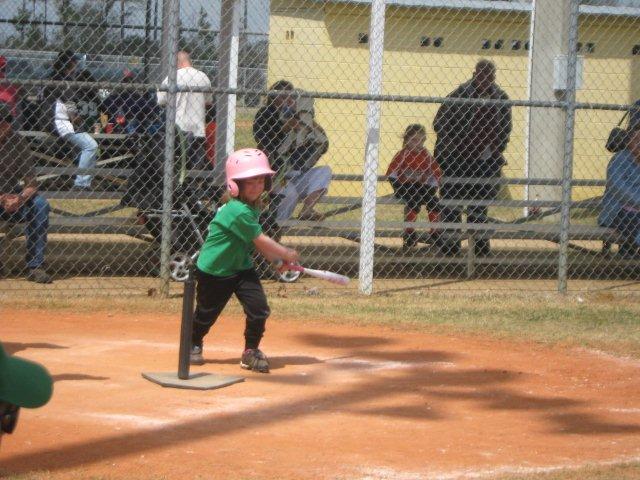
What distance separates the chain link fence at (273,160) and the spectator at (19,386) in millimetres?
6977

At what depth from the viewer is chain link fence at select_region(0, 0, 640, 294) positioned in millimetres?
10367

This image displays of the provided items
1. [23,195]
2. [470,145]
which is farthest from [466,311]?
[23,195]

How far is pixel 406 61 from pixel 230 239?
10463mm

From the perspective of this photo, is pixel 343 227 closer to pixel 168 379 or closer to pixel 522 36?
pixel 168 379

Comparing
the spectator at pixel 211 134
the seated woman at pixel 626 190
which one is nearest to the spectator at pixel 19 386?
the spectator at pixel 211 134

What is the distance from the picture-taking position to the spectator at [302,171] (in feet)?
36.9

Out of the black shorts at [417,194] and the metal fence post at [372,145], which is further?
the black shorts at [417,194]

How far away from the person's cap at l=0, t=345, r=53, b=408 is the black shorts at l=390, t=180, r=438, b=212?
9405mm

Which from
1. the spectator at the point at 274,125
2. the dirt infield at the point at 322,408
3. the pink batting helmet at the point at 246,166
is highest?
the spectator at the point at 274,125

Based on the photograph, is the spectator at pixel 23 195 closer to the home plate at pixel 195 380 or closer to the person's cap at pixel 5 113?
the person's cap at pixel 5 113

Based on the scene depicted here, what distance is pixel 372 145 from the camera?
10.4 meters

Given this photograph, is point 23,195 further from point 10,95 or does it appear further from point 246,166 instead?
point 246,166

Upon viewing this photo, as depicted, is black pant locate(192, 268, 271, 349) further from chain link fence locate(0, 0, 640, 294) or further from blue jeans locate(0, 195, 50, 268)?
blue jeans locate(0, 195, 50, 268)

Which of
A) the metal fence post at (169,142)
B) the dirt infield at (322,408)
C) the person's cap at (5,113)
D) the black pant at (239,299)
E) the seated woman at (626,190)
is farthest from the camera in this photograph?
the seated woman at (626,190)
